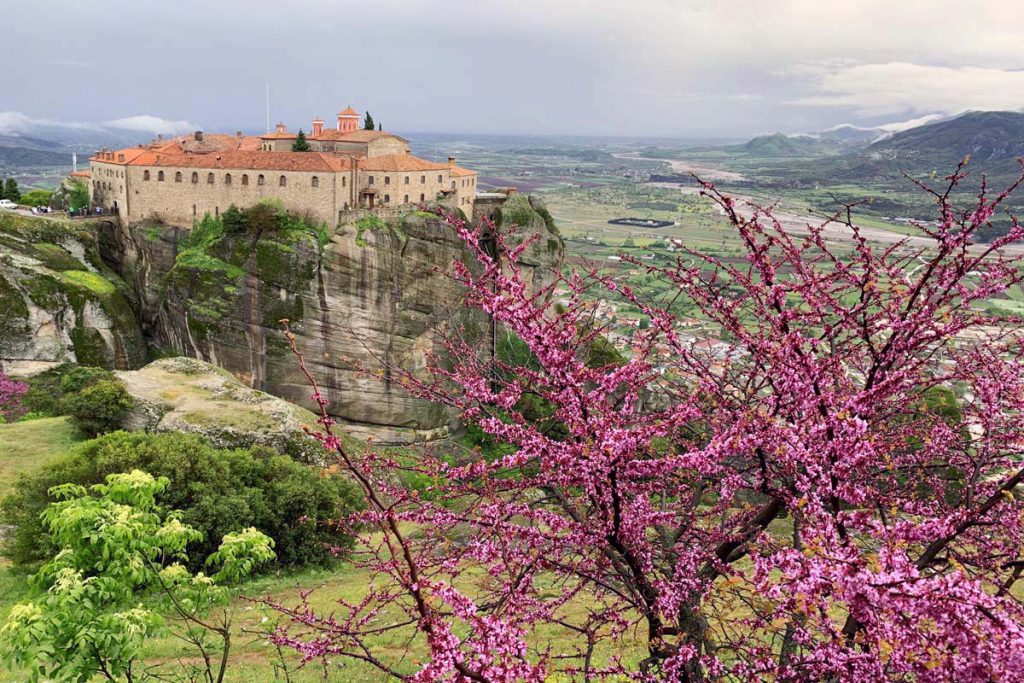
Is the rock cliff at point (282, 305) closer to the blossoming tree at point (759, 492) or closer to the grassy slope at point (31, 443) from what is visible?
the grassy slope at point (31, 443)

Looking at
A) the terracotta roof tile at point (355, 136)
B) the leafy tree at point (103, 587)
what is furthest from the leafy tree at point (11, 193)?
the leafy tree at point (103, 587)

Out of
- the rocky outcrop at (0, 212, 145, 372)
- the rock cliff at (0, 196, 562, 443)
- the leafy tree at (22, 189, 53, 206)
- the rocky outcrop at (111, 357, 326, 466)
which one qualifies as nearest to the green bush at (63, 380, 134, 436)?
the rocky outcrop at (111, 357, 326, 466)

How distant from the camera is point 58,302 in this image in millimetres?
48594

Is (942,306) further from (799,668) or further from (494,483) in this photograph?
(494,483)

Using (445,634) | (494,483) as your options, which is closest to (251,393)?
(494,483)

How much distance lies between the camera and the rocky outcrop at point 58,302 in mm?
46872

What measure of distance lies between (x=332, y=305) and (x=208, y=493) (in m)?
26.8

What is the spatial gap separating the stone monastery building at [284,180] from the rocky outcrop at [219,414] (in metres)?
20.1

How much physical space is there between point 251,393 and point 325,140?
31613mm

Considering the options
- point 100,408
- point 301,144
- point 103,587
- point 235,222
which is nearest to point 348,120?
point 301,144

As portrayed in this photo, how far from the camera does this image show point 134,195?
180ft

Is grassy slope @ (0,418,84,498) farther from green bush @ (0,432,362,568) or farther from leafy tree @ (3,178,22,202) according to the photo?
leafy tree @ (3,178,22,202)

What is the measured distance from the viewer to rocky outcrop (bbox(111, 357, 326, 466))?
92.4ft

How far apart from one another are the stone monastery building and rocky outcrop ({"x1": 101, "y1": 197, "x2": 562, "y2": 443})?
257 cm
